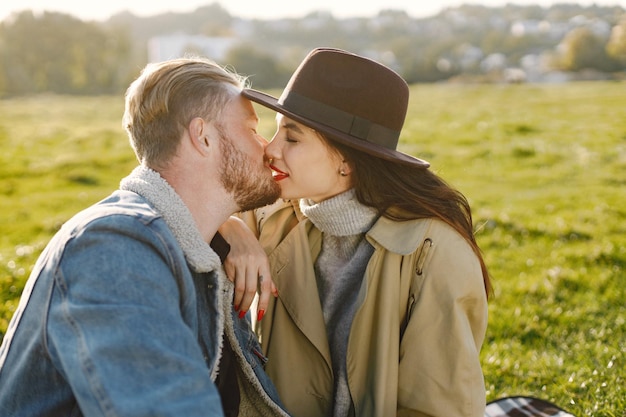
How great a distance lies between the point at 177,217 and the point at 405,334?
1346 mm

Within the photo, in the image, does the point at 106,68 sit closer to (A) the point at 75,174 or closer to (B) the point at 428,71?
(B) the point at 428,71

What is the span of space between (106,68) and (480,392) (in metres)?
69.6

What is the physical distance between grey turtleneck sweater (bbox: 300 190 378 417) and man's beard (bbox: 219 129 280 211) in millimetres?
446

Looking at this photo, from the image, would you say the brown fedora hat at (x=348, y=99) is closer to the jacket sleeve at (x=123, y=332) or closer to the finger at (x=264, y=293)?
the finger at (x=264, y=293)

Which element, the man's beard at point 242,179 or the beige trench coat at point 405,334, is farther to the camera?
the beige trench coat at point 405,334

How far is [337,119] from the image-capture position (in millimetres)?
3463

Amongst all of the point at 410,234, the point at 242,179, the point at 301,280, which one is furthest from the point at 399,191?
the point at 242,179

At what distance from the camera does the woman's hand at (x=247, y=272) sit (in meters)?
3.48

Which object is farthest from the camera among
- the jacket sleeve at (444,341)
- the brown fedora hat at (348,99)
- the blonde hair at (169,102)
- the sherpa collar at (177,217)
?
the brown fedora hat at (348,99)

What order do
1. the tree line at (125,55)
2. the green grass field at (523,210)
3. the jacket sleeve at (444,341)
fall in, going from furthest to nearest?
the tree line at (125,55), the green grass field at (523,210), the jacket sleeve at (444,341)

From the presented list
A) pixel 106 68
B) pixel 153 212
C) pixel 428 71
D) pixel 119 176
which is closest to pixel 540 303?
pixel 153 212

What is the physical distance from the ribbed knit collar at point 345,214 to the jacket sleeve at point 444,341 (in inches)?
17.0

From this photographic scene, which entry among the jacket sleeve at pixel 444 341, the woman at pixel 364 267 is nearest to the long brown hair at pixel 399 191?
the woman at pixel 364 267

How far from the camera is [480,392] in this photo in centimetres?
338
